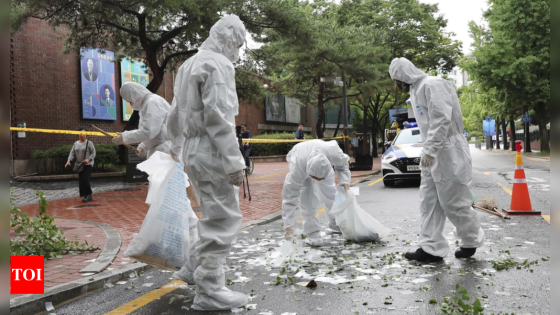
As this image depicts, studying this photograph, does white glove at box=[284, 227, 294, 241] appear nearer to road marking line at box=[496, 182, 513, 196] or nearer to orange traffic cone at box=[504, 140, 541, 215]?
orange traffic cone at box=[504, 140, 541, 215]

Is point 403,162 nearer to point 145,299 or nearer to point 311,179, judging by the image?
point 311,179

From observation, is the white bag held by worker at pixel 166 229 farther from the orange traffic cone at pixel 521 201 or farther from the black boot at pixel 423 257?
the orange traffic cone at pixel 521 201

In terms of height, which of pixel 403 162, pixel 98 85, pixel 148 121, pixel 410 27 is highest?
pixel 410 27

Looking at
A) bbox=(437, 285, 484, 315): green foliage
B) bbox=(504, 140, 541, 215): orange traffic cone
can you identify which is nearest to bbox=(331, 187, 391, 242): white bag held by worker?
bbox=(437, 285, 484, 315): green foliage

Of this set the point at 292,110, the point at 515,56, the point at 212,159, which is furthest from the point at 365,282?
the point at 292,110

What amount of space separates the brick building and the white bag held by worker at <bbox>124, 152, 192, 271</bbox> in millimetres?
13341

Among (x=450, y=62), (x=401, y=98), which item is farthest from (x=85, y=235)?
(x=401, y=98)

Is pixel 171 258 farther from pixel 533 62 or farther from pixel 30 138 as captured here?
pixel 533 62

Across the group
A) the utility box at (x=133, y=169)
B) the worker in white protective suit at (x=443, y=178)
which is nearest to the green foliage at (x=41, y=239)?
the worker in white protective suit at (x=443, y=178)

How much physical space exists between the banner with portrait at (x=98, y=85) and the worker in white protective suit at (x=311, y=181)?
1417cm

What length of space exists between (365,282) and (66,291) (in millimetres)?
2552

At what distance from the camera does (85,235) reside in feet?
21.1

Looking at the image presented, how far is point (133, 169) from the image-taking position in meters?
14.2

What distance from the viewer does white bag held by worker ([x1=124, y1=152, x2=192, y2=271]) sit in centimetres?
360
